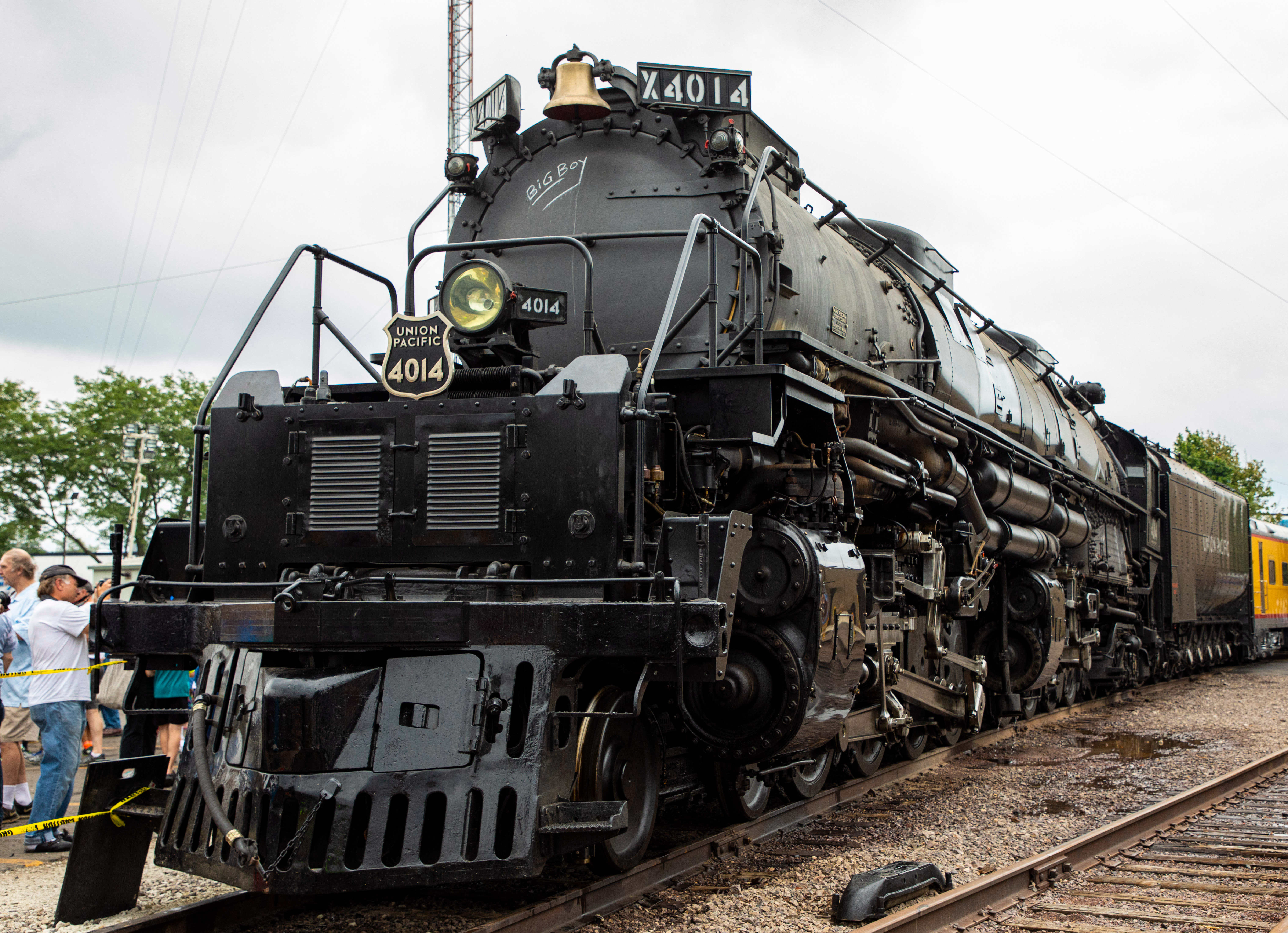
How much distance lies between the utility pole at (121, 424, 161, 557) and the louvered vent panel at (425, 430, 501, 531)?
30223mm

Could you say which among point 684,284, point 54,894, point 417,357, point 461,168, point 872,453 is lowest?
point 54,894

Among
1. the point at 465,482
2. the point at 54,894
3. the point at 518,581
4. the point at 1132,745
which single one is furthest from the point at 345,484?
the point at 1132,745

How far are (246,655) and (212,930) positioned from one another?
Result: 1.11 meters

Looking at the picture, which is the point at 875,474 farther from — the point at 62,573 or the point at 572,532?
the point at 62,573

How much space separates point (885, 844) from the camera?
5965 millimetres

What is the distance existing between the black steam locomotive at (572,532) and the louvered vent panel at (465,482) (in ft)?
0.03

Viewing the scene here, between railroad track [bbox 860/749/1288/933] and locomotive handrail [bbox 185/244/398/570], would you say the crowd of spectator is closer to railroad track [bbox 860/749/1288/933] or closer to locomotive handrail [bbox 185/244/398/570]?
locomotive handrail [bbox 185/244/398/570]

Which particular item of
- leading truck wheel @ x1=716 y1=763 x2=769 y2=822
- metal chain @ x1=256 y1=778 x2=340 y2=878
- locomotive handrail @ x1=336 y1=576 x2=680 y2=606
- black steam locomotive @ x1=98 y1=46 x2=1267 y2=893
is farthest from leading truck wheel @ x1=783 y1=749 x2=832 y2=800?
metal chain @ x1=256 y1=778 x2=340 y2=878

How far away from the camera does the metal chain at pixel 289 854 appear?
3.84 meters

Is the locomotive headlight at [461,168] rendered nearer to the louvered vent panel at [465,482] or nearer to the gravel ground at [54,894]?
the louvered vent panel at [465,482]

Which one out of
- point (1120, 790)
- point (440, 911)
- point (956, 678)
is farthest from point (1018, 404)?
point (440, 911)

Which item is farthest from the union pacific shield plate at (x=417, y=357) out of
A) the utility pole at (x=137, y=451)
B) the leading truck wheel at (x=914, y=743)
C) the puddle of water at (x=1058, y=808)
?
the utility pole at (x=137, y=451)

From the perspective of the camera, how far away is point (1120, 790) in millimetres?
7797

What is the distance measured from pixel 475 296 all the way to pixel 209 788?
246 centimetres
